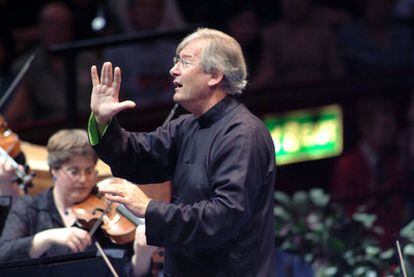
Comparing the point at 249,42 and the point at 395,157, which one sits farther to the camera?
the point at 249,42

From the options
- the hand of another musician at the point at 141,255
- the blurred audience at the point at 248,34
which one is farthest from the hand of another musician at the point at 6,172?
the blurred audience at the point at 248,34

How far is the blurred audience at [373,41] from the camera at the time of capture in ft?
28.3

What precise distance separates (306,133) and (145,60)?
42.7 inches

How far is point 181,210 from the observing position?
4492 millimetres

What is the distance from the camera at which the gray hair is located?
4672mm

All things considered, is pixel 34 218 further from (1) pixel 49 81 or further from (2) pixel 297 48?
(2) pixel 297 48

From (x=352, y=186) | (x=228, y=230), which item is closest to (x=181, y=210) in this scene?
(x=228, y=230)

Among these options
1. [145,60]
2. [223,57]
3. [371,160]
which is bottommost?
[371,160]

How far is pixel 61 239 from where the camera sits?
5.34m

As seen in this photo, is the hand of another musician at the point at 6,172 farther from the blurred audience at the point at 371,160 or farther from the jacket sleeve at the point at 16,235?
the blurred audience at the point at 371,160

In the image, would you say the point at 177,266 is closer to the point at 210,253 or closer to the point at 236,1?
the point at 210,253

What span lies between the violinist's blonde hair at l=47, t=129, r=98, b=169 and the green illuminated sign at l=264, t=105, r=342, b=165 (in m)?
2.39

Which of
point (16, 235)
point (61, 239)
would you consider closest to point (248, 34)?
point (16, 235)

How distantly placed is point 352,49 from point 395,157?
A: 1061 mm
